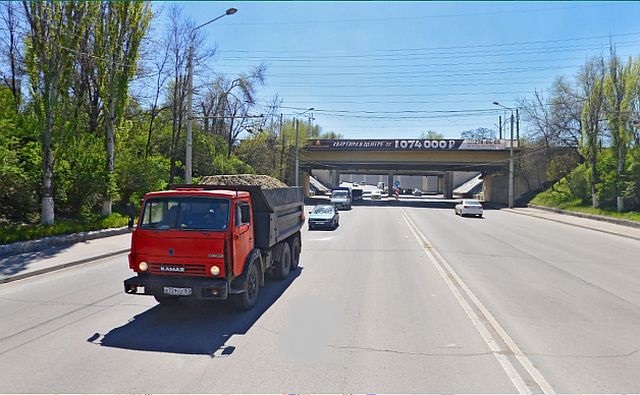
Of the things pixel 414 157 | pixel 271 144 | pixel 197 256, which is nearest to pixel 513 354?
pixel 197 256

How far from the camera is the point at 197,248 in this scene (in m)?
6.75

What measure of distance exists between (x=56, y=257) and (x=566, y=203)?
4153 centimetres

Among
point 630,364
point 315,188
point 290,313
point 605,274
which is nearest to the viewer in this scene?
point 630,364

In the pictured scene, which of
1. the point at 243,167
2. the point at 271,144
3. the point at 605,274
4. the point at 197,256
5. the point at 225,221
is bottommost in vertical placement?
the point at 605,274

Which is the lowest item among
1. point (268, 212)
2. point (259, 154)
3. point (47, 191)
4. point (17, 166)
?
point (268, 212)

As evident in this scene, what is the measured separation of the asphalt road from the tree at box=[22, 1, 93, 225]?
6.37m

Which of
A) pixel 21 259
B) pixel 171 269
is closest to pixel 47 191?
pixel 21 259

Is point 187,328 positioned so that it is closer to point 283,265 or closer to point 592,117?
point 283,265

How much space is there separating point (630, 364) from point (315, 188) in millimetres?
84528

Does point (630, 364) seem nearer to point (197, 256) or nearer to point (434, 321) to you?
point (434, 321)

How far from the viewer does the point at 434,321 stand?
687 centimetres

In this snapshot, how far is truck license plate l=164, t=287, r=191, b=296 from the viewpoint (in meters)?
6.57

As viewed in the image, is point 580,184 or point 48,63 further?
point 580,184

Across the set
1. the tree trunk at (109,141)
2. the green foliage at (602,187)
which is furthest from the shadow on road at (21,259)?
the green foliage at (602,187)
